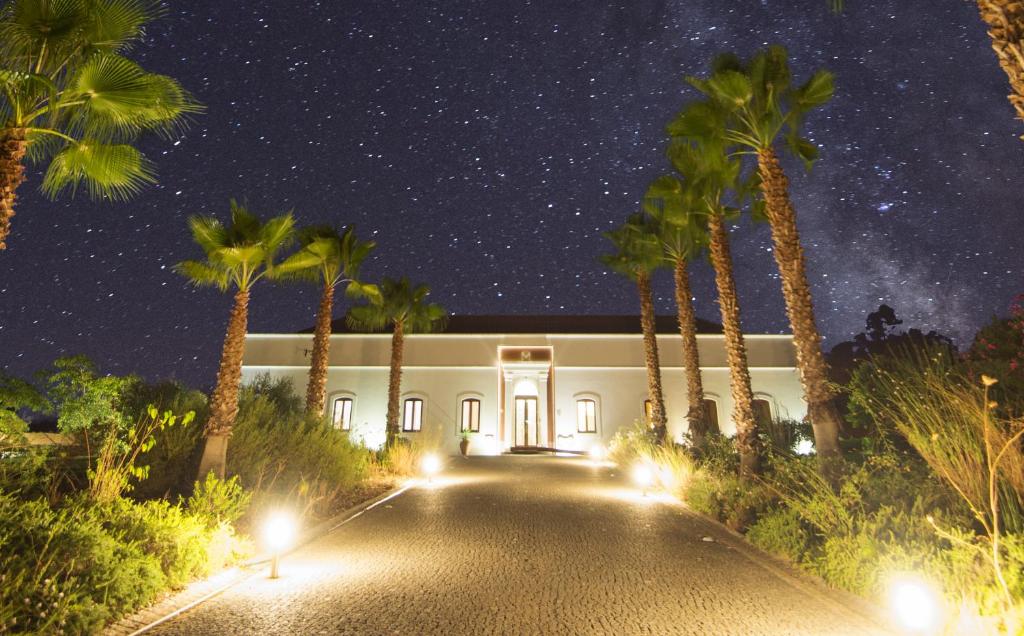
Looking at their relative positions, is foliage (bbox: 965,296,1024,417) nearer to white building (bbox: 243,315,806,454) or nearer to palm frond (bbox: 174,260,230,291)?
palm frond (bbox: 174,260,230,291)

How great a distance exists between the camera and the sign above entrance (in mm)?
26734

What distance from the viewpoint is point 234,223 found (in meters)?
9.86

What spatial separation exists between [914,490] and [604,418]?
21.0 m

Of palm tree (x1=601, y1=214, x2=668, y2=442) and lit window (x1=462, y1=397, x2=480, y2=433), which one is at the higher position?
palm tree (x1=601, y1=214, x2=668, y2=442)

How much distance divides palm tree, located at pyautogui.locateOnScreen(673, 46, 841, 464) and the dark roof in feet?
57.8

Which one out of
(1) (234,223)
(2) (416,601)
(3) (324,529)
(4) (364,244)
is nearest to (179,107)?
(1) (234,223)

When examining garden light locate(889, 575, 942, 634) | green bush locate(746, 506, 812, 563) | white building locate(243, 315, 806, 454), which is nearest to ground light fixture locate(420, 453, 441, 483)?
green bush locate(746, 506, 812, 563)

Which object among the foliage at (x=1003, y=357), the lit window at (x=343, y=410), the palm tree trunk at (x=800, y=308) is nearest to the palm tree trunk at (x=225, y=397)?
the palm tree trunk at (x=800, y=308)

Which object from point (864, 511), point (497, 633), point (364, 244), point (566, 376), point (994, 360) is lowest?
point (497, 633)

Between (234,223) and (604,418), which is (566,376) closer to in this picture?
(604,418)

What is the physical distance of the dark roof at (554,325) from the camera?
29.0m

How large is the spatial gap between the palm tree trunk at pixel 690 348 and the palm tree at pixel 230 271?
37.3 feet

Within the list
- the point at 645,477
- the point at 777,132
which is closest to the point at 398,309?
the point at 645,477

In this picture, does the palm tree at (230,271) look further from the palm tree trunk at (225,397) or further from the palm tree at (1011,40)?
the palm tree at (1011,40)
